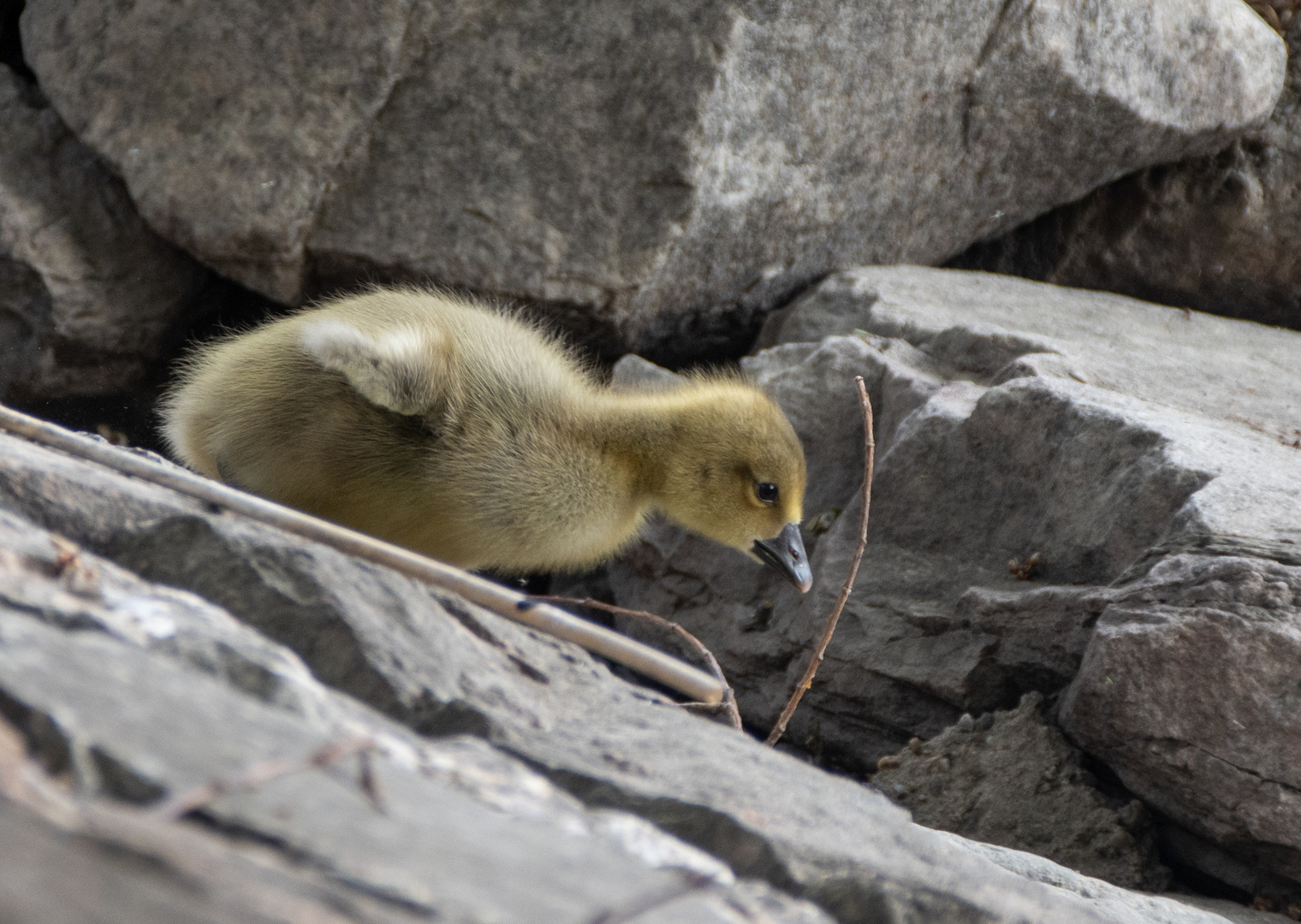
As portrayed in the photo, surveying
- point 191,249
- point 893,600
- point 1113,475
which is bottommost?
point 893,600

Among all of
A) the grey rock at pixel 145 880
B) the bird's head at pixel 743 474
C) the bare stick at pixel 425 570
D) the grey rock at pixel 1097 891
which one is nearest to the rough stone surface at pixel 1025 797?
the grey rock at pixel 1097 891

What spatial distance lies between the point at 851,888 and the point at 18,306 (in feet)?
13.0

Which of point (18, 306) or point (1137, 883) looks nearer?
point (1137, 883)

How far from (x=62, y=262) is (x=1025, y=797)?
365cm

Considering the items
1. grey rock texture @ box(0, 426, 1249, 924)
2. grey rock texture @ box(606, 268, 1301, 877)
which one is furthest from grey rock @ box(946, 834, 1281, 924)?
grey rock texture @ box(606, 268, 1301, 877)

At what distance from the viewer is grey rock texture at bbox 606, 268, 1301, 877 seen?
2600 mm

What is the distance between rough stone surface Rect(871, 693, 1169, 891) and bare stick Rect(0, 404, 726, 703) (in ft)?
4.26

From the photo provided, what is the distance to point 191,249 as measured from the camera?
4.12 meters

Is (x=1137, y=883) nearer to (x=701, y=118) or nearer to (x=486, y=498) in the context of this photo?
(x=486, y=498)

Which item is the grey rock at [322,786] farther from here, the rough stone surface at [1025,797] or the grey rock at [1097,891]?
the rough stone surface at [1025,797]

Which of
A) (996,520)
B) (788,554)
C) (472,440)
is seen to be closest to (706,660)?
(788,554)

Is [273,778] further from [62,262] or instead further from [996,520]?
[62,262]

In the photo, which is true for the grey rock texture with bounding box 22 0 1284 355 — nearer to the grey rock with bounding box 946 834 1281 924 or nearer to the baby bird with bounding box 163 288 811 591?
the baby bird with bounding box 163 288 811 591

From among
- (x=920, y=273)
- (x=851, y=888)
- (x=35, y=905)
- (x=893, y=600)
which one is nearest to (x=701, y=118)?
(x=920, y=273)
